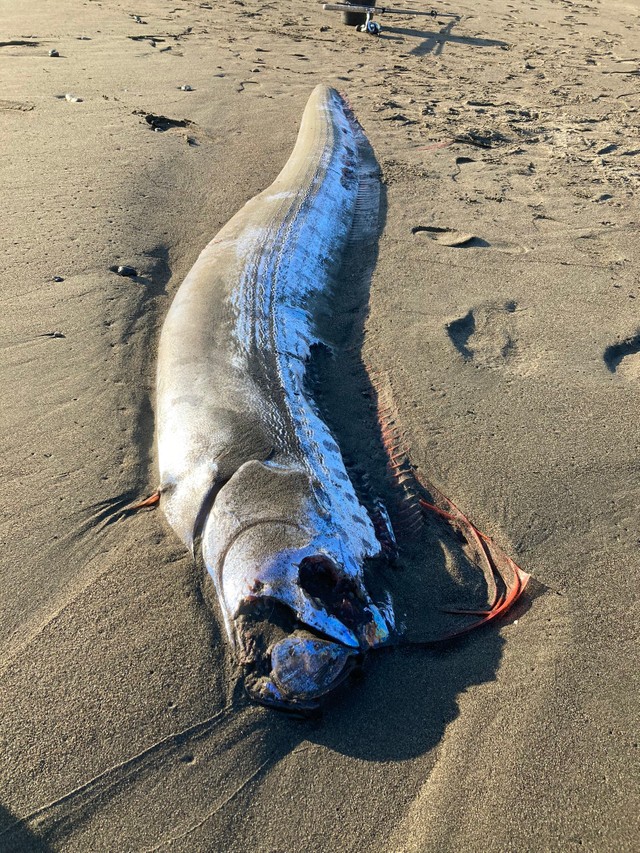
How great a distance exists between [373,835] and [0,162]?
5389 millimetres

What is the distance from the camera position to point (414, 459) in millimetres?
3119

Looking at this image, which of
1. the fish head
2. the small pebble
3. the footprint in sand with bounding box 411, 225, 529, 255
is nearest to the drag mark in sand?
the footprint in sand with bounding box 411, 225, 529, 255

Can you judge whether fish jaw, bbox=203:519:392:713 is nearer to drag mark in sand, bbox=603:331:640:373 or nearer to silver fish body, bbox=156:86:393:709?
silver fish body, bbox=156:86:393:709

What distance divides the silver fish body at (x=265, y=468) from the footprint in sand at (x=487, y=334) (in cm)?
88

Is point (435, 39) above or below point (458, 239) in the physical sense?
above

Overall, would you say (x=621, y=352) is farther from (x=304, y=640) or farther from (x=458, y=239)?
(x=304, y=640)

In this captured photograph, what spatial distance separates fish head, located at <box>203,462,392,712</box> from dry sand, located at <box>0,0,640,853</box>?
11 centimetres

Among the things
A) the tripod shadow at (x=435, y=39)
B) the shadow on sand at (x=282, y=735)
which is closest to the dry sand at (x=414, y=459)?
the shadow on sand at (x=282, y=735)

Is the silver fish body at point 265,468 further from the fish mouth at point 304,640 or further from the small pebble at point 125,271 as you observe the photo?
the small pebble at point 125,271

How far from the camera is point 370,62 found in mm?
9047

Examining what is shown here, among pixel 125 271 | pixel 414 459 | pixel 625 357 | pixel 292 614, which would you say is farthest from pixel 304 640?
pixel 125 271

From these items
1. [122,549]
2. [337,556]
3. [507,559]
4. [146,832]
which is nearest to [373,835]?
[146,832]

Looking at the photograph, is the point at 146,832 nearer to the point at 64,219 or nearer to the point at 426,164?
the point at 64,219

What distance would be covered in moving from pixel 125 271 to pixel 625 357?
3.12 metres
